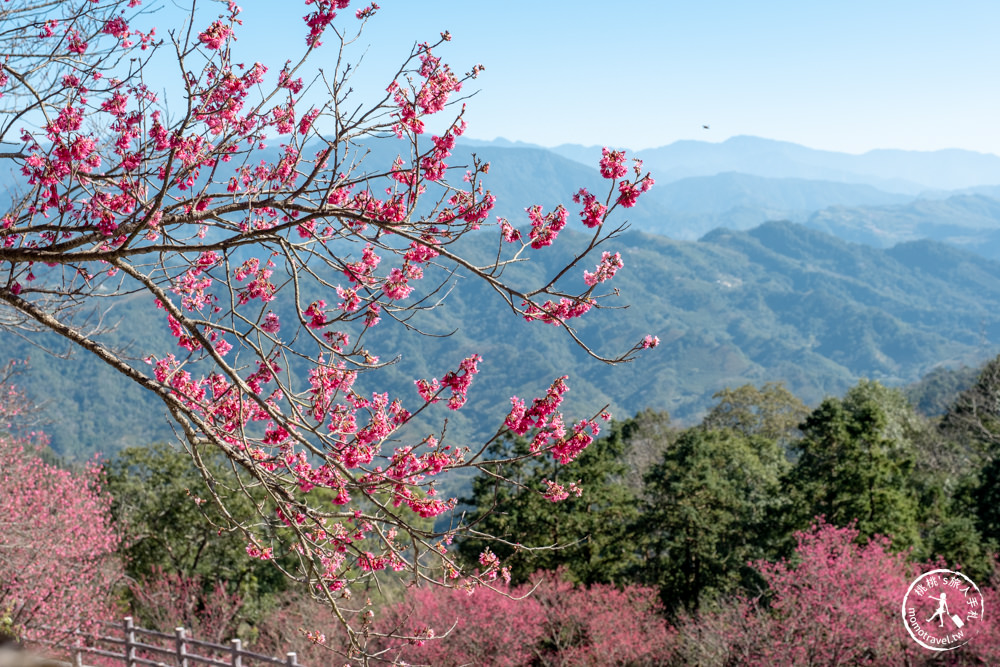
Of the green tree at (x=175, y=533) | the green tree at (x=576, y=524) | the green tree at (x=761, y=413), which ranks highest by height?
the green tree at (x=175, y=533)

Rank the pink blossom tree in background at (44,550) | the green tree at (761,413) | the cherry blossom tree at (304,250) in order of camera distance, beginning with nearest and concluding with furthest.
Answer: the cherry blossom tree at (304,250)
the pink blossom tree in background at (44,550)
the green tree at (761,413)

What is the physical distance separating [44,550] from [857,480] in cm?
1785

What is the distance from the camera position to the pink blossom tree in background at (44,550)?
11.9 meters

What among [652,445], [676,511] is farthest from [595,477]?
[652,445]

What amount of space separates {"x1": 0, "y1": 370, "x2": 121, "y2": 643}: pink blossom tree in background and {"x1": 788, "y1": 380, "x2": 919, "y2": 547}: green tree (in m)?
16.7

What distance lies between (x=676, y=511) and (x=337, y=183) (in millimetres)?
21848

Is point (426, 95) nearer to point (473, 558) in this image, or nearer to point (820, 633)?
point (820, 633)

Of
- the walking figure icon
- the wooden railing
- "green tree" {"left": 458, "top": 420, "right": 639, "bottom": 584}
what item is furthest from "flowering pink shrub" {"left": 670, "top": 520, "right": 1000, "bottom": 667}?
the wooden railing

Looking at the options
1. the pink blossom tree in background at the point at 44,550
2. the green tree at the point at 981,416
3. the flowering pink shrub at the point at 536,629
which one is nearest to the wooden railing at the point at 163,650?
the pink blossom tree in background at the point at 44,550

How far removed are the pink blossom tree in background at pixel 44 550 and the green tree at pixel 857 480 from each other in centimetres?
1666

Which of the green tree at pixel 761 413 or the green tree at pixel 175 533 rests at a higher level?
the green tree at pixel 175 533

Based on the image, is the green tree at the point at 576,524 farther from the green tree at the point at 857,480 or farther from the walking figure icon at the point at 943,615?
the walking figure icon at the point at 943,615

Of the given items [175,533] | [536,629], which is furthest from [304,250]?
[175,533]

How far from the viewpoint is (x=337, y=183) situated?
11.7 ft
